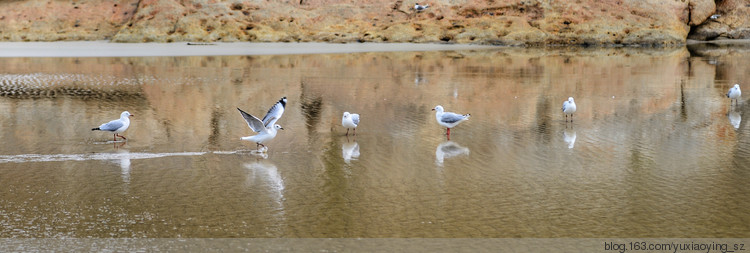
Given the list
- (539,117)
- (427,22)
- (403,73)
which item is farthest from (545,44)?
(539,117)

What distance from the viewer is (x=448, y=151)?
1079 centimetres

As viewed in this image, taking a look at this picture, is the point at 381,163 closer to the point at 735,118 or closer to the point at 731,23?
the point at 735,118

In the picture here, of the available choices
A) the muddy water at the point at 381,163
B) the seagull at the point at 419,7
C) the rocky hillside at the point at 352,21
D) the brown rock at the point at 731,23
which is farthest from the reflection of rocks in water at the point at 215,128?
the brown rock at the point at 731,23

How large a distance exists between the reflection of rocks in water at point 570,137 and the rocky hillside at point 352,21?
3312 centimetres

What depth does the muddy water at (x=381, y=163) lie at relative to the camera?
23.2 feet

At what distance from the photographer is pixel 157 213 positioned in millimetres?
7445

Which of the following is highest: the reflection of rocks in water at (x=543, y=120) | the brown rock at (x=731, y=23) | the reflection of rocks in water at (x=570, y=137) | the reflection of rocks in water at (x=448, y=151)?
the brown rock at (x=731, y=23)

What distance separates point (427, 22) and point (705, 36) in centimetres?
2050

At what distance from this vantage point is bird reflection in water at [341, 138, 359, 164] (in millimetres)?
Result: 10297

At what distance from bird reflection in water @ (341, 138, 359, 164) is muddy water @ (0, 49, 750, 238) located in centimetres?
7

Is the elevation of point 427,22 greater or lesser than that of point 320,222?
greater

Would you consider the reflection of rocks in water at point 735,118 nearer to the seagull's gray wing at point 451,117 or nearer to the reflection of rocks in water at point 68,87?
the seagull's gray wing at point 451,117

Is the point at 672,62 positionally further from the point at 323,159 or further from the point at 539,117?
the point at 323,159

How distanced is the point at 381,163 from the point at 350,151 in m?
1.02
